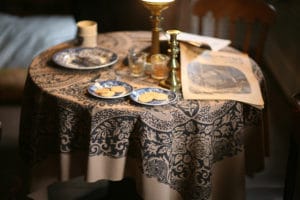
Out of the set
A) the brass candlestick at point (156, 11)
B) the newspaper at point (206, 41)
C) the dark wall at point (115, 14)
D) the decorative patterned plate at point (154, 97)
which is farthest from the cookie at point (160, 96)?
the dark wall at point (115, 14)

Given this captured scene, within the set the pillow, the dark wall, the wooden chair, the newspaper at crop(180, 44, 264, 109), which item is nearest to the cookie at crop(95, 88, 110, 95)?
the newspaper at crop(180, 44, 264, 109)

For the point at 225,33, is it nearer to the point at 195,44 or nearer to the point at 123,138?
the point at 195,44

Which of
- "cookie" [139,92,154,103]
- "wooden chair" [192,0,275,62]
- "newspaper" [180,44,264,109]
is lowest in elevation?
"cookie" [139,92,154,103]

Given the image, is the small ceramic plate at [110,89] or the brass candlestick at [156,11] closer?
the small ceramic plate at [110,89]

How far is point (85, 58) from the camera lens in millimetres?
1671

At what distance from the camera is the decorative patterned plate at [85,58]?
1606 mm

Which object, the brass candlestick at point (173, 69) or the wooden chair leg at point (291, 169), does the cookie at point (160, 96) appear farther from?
the wooden chair leg at point (291, 169)

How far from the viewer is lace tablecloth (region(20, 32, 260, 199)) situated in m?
1.30

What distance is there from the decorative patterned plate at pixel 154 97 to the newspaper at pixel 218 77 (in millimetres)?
52

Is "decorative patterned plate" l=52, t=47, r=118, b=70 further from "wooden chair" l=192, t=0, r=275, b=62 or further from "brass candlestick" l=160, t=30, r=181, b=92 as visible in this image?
"wooden chair" l=192, t=0, r=275, b=62

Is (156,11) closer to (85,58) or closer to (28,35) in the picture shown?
(85,58)

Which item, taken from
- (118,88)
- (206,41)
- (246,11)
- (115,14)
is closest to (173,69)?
(118,88)

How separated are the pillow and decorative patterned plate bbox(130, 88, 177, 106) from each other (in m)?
1.24

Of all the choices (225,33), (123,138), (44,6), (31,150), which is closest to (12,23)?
(44,6)
